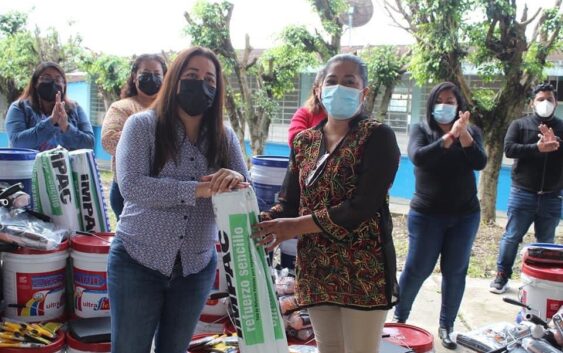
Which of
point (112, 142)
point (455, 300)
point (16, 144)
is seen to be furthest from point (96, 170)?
point (455, 300)

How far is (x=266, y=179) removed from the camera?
329cm

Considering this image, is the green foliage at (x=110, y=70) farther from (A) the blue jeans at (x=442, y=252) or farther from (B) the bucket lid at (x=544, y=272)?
(B) the bucket lid at (x=544, y=272)

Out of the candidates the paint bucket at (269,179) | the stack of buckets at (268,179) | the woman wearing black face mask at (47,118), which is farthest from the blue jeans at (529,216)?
the woman wearing black face mask at (47,118)

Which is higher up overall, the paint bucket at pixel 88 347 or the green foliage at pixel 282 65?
the green foliage at pixel 282 65

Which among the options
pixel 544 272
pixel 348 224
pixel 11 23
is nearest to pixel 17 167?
pixel 348 224

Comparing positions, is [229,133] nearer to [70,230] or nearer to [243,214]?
[243,214]

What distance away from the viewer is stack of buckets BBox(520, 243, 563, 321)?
3.24 metres

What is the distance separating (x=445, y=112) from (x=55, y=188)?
2405 mm

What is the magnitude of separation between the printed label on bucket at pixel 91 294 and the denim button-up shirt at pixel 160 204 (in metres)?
0.94

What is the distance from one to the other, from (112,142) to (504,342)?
2.64 meters

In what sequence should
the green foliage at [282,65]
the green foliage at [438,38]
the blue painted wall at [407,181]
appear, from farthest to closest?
the blue painted wall at [407,181] < the green foliage at [282,65] < the green foliage at [438,38]

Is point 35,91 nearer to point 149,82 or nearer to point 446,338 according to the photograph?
point 149,82

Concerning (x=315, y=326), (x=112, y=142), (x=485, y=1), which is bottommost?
(x=315, y=326)

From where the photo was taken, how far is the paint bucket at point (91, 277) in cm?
275
